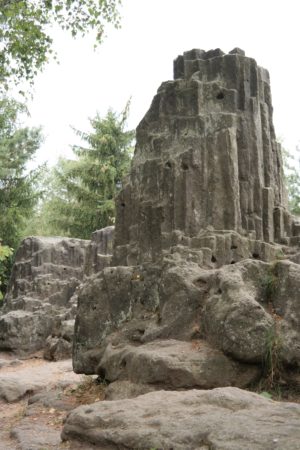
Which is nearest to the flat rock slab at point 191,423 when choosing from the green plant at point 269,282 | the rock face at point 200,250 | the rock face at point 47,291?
the rock face at point 200,250

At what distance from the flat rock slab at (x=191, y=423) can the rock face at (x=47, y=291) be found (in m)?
12.2

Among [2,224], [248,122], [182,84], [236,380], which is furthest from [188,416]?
[2,224]

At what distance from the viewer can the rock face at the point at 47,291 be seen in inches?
781

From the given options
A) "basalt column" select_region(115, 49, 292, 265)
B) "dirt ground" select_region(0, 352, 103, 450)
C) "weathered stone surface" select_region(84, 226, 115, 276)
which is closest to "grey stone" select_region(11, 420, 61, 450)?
"dirt ground" select_region(0, 352, 103, 450)

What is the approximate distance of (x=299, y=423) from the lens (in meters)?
4.40

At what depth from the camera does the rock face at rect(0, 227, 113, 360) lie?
65.1 ft

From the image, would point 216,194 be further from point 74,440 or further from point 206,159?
point 74,440

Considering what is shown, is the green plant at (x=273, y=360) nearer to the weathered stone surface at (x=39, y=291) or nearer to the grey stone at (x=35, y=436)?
the grey stone at (x=35, y=436)

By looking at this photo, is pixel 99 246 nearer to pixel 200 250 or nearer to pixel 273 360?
pixel 200 250

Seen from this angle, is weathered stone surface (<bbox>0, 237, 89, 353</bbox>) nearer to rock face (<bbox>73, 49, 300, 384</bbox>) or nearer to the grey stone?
rock face (<bbox>73, 49, 300, 384</bbox>)

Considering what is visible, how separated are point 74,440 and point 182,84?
283 inches

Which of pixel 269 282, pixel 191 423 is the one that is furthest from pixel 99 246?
pixel 191 423

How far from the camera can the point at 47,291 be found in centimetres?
2291

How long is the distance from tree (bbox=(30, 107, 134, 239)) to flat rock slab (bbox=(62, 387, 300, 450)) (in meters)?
24.4
